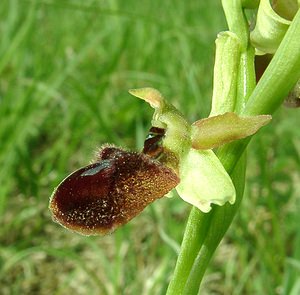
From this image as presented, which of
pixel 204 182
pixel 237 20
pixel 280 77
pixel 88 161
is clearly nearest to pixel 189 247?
pixel 204 182

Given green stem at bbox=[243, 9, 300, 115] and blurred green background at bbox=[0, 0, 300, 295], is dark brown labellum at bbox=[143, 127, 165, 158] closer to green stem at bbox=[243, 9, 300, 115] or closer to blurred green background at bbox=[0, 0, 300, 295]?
green stem at bbox=[243, 9, 300, 115]

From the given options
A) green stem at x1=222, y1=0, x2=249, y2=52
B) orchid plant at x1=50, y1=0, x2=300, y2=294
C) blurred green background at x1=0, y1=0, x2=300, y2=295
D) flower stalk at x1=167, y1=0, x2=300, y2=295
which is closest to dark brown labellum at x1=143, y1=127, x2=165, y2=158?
orchid plant at x1=50, y1=0, x2=300, y2=294

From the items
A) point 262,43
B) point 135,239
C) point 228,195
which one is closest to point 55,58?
point 135,239

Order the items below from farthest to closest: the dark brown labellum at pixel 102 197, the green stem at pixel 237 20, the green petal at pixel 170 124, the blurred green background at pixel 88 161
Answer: the blurred green background at pixel 88 161
the green stem at pixel 237 20
the green petal at pixel 170 124
the dark brown labellum at pixel 102 197

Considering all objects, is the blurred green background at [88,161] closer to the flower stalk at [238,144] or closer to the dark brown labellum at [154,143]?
the flower stalk at [238,144]

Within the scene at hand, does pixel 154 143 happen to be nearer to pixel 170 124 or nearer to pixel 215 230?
pixel 170 124

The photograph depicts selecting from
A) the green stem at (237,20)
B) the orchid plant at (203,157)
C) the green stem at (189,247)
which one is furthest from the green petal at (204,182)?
the green stem at (237,20)

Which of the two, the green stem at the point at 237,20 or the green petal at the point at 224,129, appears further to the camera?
the green stem at the point at 237,20
